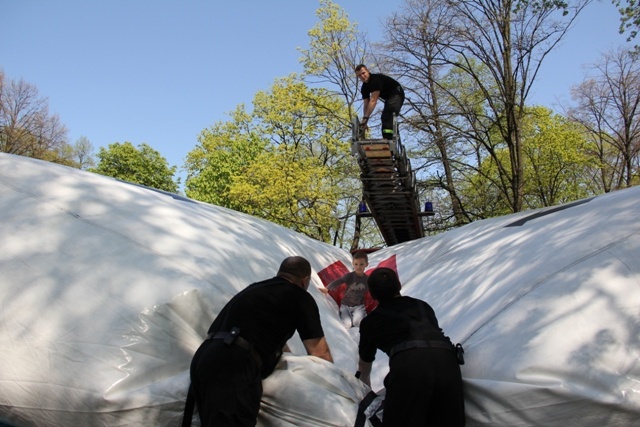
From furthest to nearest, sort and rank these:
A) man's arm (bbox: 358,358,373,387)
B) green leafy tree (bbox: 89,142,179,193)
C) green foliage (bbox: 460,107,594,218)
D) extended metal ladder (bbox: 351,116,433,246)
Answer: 1. green leafy tree (bbox: 89,142,179,193)
2. green foliage (bbox: 460,107,594,218)
3. extended metal ladder (bbox: 351,116,433,246)
4. man's arm (bbox: 358,358,373,387)

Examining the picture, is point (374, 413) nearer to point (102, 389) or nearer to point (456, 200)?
point (102, 389)

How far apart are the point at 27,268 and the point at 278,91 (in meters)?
18.1

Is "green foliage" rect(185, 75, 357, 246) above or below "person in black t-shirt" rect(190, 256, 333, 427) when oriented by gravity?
above

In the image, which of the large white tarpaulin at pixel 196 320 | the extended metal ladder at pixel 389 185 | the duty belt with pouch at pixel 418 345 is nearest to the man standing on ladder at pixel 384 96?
the extended metal ladder at pixel 389 185

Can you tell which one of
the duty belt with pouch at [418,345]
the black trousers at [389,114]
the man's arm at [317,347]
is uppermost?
the black trousers at [389,114]

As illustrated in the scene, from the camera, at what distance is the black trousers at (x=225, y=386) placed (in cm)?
247

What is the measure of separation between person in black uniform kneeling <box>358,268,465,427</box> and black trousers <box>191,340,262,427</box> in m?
0.66

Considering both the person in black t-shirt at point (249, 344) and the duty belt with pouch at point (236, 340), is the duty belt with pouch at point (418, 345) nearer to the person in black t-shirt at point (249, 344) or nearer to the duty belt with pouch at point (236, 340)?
the person in black t-shirt at point (249, 344)

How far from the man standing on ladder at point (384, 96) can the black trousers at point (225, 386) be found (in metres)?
5.71

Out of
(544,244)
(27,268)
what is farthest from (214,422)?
(544,244)

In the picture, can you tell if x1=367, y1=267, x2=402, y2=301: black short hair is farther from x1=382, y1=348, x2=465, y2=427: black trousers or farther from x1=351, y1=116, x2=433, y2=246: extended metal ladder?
x1=351, y1=116, x2=433, y2=246: extended metal ladder

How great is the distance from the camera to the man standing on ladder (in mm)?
7797

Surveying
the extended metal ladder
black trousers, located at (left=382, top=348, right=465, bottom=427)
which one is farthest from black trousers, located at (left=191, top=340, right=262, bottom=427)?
the extended metal ladder

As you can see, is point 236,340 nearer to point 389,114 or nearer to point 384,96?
point 389,114
